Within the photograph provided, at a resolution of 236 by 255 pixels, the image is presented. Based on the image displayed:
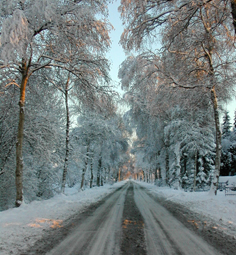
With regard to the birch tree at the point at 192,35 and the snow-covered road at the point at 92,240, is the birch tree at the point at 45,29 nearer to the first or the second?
the birch tree at the point at 192,35

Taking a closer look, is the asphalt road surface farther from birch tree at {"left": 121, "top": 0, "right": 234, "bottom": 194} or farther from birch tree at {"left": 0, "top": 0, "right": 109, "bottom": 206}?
birch tree at {"left": 121, "top": 0, "right": 234, "bottom": 194}

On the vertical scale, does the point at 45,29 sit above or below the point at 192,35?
below

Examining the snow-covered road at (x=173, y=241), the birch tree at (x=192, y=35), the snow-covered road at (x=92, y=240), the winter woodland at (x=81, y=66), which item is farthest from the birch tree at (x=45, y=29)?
the snow-covered road at (x=173, y=241)

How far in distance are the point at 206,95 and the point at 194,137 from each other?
6948mm

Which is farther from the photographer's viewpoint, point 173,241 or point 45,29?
point 45,29

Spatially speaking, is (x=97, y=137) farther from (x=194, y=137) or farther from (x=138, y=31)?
(x=138, y=31)

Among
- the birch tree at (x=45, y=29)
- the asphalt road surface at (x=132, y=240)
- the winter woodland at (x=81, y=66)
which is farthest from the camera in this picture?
the winter woodland at (x=81, y=66)

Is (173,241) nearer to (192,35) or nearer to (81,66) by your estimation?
(81,66)

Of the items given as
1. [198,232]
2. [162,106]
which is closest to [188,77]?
[162,106]

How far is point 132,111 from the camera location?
75.9ft

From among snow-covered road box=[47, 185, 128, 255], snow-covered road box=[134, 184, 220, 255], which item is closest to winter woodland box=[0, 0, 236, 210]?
snow-covered road box=[47, 185, 128, 255]

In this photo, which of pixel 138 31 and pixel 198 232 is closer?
pixel 198 232

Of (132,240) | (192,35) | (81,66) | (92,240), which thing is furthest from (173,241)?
(192,35)

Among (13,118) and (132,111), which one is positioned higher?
(132,111)
